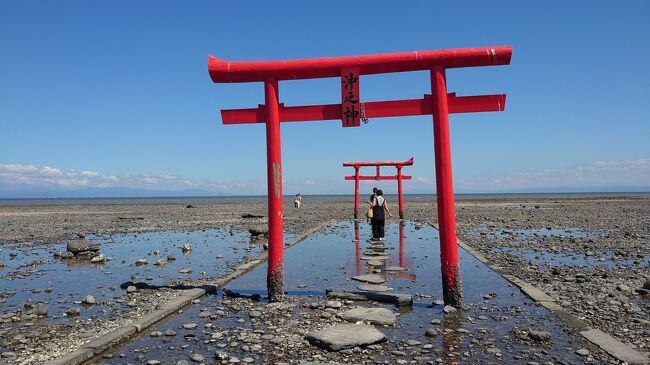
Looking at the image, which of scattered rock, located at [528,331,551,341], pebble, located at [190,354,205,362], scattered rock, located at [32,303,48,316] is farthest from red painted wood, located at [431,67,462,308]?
scattered rock, located at [32,303,48,316]

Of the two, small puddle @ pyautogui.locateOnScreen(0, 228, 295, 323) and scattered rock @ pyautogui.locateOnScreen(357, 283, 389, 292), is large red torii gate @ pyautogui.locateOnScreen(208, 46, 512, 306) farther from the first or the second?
small puddle @ pyautogui.locateOnScreen(0, 228, 295, 323)

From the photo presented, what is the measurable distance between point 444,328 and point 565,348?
1.53 metres

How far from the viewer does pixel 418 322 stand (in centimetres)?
631

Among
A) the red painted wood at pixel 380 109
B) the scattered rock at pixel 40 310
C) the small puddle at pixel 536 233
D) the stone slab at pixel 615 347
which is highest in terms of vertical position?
the red painted wood at pixel 380 109

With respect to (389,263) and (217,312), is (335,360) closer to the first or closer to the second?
(217,312)

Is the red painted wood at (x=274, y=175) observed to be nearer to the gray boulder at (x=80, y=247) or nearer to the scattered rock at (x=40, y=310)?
the scattered rock at (x=40, y=310)

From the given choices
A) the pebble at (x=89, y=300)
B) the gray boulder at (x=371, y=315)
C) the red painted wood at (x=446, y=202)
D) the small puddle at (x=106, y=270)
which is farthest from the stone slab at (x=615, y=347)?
the pebble at (x=89, y=300)

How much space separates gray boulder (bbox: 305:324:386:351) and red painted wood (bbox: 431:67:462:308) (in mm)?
2075

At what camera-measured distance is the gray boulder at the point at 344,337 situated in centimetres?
521

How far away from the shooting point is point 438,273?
10156 mm

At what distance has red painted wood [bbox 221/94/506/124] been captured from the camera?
732 centimetres

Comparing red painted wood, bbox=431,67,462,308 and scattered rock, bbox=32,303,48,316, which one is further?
red painted wood, bbox=431,67,462,308

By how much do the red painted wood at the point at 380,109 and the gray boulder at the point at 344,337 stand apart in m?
3.97

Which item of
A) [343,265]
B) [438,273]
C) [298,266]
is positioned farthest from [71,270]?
[438,273]
